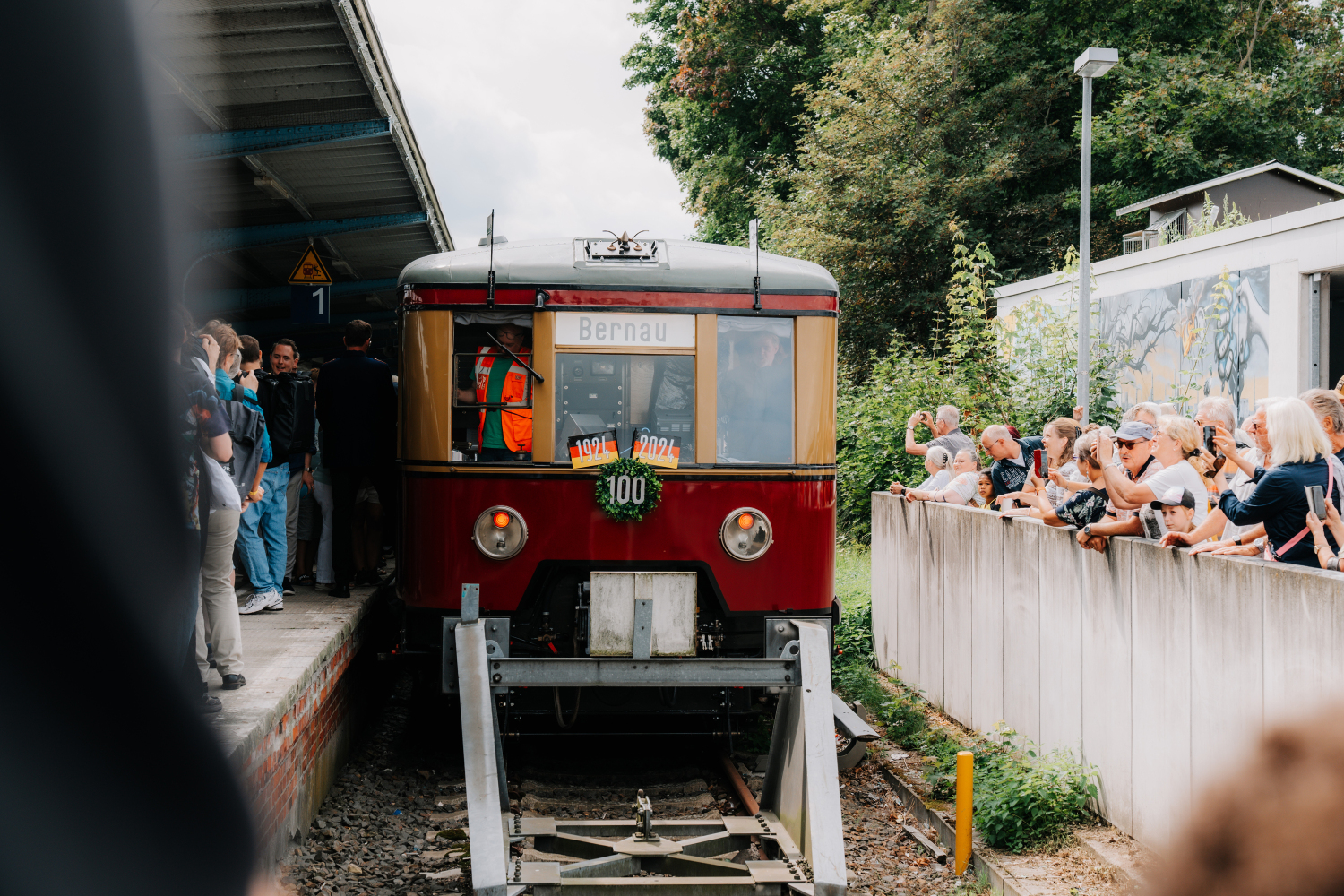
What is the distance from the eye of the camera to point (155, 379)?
2.31 meters

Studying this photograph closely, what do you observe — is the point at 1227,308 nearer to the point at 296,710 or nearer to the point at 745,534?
the point at 745,534

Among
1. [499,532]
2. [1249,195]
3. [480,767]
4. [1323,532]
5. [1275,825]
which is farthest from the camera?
→ [1249,195]

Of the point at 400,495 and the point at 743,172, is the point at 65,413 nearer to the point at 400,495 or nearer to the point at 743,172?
the point at 400,495

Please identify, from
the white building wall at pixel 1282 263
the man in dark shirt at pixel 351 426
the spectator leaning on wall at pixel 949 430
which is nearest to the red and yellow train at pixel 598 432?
the man in dark shirt at pixel 351 426

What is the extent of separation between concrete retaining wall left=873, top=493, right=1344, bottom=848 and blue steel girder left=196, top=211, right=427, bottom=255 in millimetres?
6634

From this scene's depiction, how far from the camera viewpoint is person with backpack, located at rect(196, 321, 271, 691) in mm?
5504

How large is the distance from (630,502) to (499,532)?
769 millimetres

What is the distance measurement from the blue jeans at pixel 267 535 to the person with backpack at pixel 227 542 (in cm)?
51

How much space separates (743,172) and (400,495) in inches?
1053

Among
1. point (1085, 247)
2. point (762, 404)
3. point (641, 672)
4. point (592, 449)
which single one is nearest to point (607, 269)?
point (592, 449)

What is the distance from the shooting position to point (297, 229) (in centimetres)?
1168

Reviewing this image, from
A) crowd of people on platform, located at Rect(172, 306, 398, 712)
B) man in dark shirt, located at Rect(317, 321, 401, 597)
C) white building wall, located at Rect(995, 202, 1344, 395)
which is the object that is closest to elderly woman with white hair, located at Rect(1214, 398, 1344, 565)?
crowd of people on platform, located at Rect(172, 306, 398, 712)

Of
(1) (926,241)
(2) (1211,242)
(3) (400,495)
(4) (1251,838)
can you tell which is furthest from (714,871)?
(1) (926,241)

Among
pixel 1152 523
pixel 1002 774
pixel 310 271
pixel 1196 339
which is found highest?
pixel 310 271
